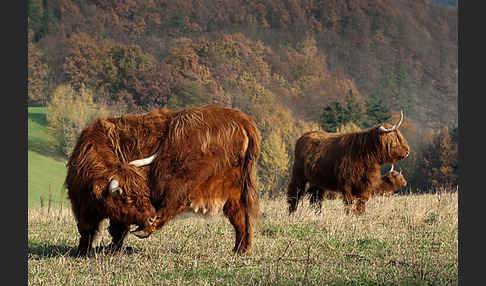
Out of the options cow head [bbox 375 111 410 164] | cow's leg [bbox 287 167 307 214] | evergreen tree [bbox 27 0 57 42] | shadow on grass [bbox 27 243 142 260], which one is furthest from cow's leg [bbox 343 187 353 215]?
evergreen tree [bbox 27 0 57 42]

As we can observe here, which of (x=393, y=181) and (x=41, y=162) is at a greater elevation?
(x=393, y=181)

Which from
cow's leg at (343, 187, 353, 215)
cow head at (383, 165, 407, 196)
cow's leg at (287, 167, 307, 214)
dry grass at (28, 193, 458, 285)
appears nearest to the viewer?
dry grass at (28, 193, 458, 285)

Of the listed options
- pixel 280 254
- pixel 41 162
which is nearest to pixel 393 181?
pixel 280 254

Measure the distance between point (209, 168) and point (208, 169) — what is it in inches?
0.6

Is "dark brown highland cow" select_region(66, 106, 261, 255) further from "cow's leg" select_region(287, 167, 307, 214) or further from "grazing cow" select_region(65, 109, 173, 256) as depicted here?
"cow's leg" select_region(287, 167, 307, 214)

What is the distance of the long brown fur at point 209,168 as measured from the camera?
6492 mm

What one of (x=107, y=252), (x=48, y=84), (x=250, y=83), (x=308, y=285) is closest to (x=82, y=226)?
(x=107, y=252)

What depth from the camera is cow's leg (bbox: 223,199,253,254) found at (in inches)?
268

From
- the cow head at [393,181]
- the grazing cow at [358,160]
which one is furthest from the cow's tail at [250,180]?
the cow head at [393,181]

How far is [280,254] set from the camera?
6805 millimetres

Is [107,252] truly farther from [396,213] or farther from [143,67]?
[143,67]

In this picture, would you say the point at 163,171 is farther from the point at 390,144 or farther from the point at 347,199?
the point at 390,144

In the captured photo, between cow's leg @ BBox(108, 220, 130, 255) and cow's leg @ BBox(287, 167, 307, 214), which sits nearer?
cow's leg @ BBox(108, 220, 130, 255)


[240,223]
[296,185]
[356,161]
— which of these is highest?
[240,223]
